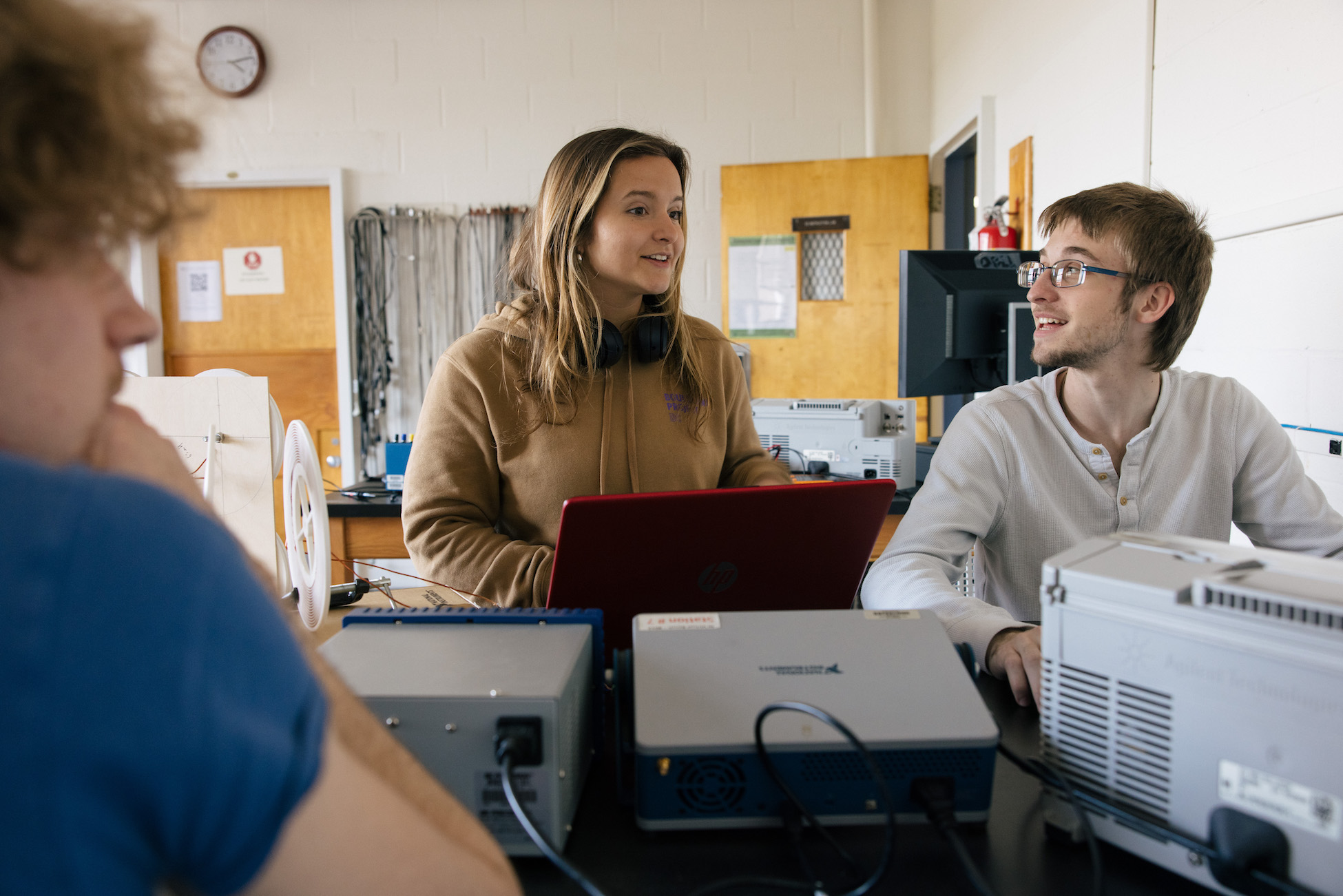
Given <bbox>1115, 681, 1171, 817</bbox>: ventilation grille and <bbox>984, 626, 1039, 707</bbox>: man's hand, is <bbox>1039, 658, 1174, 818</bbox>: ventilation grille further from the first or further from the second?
<bbox>984, 626, 1039, 707</bbox>: man's hand

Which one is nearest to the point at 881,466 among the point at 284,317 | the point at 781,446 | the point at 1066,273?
the point at 781,446

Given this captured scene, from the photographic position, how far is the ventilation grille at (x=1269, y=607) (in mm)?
534

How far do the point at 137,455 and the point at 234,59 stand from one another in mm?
4517

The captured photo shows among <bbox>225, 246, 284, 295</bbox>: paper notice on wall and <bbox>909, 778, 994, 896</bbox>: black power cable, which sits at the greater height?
<bbox>225, 246, 284, 295</bbox>: paper notice on wall

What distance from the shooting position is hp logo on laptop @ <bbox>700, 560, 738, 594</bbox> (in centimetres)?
94

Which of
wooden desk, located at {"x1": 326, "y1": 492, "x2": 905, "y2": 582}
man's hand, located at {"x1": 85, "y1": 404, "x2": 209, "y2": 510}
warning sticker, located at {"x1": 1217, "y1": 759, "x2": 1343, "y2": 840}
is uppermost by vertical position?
man's hand, located at {"x1": 85, "y1": 404, "x2": 209, "y2": 510}

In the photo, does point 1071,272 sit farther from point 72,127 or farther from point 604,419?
point 72,127

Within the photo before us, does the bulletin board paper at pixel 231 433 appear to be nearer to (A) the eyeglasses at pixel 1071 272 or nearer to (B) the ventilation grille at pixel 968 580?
(B) the ventilation grille at pixel 968 580

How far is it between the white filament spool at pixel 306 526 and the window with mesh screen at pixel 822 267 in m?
2.91

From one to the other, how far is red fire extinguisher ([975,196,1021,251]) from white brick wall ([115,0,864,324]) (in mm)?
1300

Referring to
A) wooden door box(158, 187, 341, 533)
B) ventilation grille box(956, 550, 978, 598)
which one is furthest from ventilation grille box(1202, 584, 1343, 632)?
wooden door box(158, 187, 341, 533)

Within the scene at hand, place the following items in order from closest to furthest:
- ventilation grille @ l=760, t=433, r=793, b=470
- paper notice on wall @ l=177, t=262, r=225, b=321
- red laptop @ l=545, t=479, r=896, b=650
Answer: red laptop @ l=545, t=479, r=896, b=650, ventilation grille @ l=760, t=433, r=793, b=470, paper notice on wall @ l=177, t=262, r=225, b=321

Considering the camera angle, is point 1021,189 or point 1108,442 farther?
point 1021,189

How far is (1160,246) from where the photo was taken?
1433 mm
